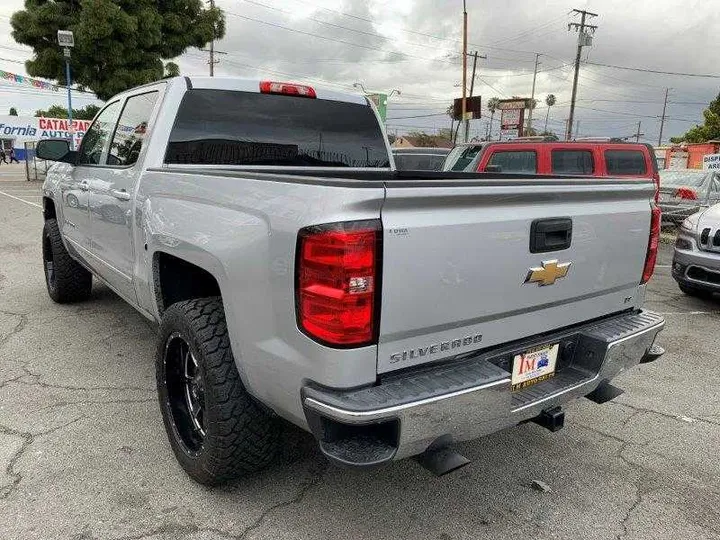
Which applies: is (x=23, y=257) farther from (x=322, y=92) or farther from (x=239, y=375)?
(x=239, y=375)

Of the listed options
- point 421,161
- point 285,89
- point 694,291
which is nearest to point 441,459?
point 285,89

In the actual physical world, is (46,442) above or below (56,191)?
below

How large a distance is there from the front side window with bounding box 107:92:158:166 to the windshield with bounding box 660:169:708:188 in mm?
13058

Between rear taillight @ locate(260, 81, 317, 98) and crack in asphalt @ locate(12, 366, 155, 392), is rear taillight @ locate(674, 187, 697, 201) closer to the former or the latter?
rear taillight @ locate(260, 81, 317, 98)

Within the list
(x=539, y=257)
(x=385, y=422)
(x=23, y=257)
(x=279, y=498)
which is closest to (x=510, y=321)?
(x=539, y=257)

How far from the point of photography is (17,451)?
2.89 m

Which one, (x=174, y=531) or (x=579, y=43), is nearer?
(x=174, y=531)

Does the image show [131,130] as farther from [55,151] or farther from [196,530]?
[196,530]

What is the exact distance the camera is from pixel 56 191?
5.20m

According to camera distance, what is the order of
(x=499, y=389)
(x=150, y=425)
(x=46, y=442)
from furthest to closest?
(x=150, y=425) < (x=46, y=442) < (x=499, y=389)

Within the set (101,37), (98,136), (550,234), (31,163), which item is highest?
(101,37)

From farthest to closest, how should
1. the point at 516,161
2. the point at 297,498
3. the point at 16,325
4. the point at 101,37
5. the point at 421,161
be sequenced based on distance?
the point at 101,37, the point at 421,161, the point at 516,161, the point at 16,325, the point at 297,498

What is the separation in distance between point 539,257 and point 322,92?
2.17 m

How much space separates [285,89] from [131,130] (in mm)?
1059
